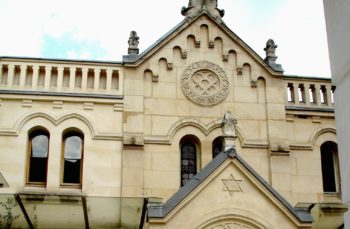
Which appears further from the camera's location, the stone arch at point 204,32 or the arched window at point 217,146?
the stone arch at point 204,32

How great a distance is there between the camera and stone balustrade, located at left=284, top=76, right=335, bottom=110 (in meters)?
18.7

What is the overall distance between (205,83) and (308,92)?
3.60 metres

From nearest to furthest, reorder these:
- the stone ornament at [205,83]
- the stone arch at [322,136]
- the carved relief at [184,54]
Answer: the stone ornament at [205,83]
the stone arch at [322,136]
the carved relief at [184,54]

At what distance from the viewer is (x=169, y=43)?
18.5 meters

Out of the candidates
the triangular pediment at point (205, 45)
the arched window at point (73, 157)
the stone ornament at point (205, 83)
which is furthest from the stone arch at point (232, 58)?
the arched window at point (73, 157)

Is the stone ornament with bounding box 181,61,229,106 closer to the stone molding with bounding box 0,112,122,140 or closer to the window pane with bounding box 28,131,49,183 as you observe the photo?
the stone molding with bounding box 0,112,122,140

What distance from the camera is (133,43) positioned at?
18.4 m

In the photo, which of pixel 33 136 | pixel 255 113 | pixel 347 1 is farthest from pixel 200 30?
pixel 347 1

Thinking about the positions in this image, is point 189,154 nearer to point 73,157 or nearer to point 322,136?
point 73,157

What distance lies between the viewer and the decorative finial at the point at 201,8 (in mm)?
19047

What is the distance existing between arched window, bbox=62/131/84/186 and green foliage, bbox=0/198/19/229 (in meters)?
2.33

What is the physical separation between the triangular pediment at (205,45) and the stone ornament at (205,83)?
0.32 m

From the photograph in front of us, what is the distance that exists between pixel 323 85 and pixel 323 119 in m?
1.24

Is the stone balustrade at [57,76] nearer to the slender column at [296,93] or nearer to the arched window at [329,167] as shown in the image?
the slender column at [296,93]
